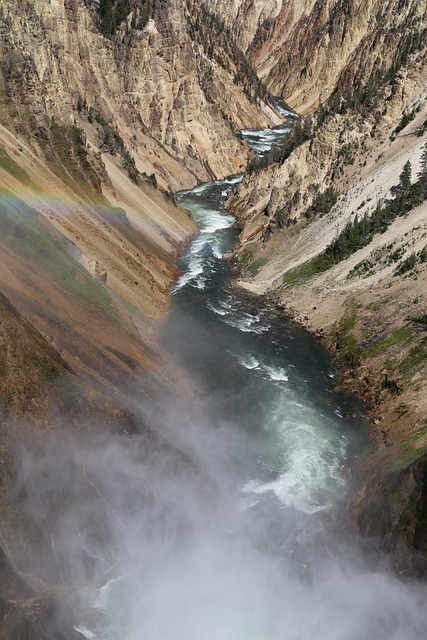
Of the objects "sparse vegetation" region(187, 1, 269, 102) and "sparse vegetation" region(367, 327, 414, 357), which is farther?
"sparse vegetation" region(187, 1, 269, 102)

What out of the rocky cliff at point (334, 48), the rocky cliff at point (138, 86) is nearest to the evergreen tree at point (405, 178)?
the rocky cliff at point (138, 86)

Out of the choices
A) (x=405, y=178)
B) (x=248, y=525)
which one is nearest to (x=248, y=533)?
(x=248, y=525)

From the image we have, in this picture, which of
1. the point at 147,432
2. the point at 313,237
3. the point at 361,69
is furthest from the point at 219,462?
the point at 361,69

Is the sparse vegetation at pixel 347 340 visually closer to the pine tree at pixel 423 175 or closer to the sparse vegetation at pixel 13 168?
the pine tree at pixel 423 175

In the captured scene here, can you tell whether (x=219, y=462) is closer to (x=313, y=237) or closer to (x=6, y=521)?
(x=6, y=521)

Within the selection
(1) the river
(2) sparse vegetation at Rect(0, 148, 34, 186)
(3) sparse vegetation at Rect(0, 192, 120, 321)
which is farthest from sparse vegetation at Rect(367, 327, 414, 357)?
(2) sparse vegetation at Rect(0, 148, 34, 186)

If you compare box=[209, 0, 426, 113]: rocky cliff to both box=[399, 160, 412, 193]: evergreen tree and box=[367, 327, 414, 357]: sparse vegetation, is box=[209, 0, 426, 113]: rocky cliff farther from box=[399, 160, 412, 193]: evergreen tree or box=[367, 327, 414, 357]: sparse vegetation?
box=[367, 327, 414, 357]: sparse vegetation
